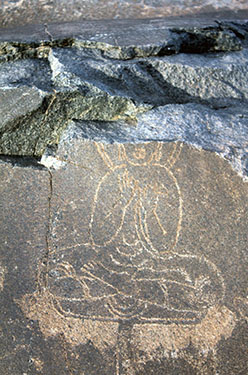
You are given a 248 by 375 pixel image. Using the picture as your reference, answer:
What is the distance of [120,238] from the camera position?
195 centimetres

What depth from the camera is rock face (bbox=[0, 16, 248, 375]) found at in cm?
190

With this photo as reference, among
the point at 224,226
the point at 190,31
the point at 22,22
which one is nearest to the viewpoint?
the point at 224,226

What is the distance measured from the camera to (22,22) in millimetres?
2807

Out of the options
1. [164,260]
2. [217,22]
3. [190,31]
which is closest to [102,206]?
[164,260]

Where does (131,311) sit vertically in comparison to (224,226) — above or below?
below

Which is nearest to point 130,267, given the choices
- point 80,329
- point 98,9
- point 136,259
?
point 136,259

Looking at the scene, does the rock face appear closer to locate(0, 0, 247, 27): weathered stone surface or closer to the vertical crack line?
the vertical crack line

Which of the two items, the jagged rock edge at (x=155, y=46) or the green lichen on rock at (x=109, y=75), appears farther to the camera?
the jagged rock edge at (x=155, y=46)

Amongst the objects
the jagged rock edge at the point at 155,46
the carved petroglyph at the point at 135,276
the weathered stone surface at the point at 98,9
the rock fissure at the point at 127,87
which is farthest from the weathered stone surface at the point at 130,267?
the weathered stone surface at the point at 98,9

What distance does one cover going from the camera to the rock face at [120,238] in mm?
1902

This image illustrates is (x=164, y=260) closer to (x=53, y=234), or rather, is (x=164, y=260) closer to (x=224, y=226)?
(x=224, y=226)

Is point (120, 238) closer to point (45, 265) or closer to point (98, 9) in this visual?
point (45, 265)

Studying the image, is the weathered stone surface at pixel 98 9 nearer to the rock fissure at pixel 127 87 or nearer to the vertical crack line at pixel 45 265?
the rock fissure at pixel 127 87

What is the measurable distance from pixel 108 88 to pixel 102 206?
0.61m
